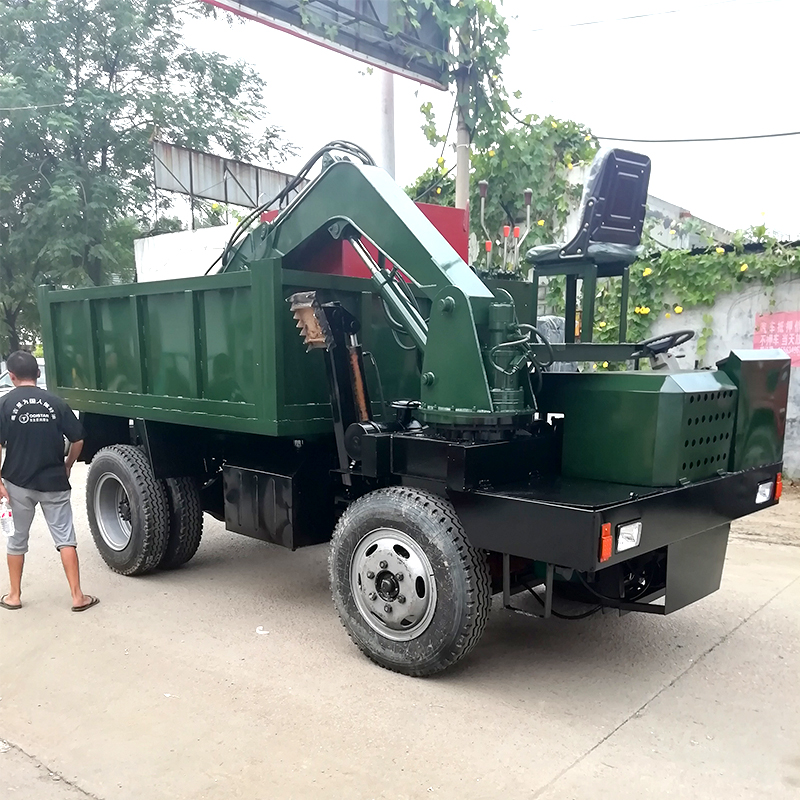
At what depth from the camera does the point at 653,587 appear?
166 inches

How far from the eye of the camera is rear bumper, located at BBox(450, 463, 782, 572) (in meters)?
3.25

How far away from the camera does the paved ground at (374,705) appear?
10.1 ft

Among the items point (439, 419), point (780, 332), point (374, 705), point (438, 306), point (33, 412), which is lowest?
point (374, 705)

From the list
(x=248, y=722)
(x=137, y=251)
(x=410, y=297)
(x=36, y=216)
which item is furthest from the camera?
(x=36, y=216)

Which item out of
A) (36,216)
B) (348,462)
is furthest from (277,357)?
(36,216)

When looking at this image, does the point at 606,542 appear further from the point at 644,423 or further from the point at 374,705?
the point at 374,705

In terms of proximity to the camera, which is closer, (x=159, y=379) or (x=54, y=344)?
(x=159, y=379)

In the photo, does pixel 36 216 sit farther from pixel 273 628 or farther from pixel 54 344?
pixel 273 628

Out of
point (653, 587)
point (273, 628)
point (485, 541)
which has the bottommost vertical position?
point (273, 628)

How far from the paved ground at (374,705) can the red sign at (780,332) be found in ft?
11.8

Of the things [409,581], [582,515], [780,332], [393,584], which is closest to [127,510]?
[393,584]

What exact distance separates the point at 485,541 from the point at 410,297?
1.34m

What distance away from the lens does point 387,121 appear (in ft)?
32.0

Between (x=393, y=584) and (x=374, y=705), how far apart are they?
1.90 feet
